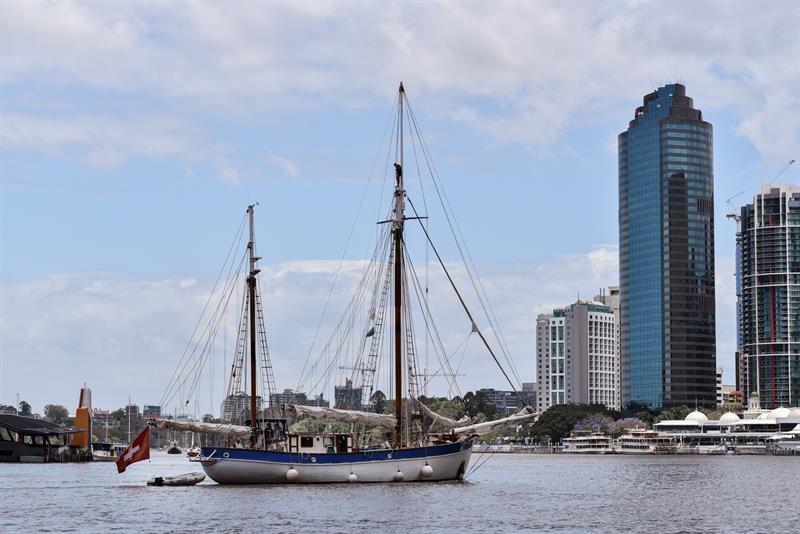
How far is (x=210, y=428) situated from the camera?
434 feet

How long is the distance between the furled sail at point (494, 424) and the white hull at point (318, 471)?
8.65 m

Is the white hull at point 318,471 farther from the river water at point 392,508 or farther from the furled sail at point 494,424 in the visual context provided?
the furled sail at point 494,424

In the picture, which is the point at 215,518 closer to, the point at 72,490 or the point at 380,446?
the point at 380,446

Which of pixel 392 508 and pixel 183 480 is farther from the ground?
pixel 392 508

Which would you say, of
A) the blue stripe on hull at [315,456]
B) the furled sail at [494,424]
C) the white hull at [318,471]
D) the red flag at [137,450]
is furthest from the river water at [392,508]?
the furled sail at [494,424]

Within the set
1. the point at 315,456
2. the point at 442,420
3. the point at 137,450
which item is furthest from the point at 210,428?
the point at 442,420

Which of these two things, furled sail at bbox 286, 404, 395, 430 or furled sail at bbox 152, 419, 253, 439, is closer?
furled sail at bbox 286, 404, 395, 430

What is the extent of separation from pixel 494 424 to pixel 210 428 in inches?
1105

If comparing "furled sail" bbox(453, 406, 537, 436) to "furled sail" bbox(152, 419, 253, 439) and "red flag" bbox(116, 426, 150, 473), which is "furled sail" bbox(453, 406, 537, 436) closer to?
"furled sail" bbox(152, 419, 253, 439)

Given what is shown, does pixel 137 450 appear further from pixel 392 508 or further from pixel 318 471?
pixel 392 508

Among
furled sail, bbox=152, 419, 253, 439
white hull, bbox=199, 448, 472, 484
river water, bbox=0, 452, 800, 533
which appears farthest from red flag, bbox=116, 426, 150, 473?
white hull, bbox=199, 448, 472, 484

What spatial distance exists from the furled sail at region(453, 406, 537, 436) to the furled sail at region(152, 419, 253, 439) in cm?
2042

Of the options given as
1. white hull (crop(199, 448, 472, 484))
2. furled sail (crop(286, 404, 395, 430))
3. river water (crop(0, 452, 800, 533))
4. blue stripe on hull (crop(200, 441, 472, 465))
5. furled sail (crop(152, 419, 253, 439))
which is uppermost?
furled sail (crop(286, 404, 395, 430))

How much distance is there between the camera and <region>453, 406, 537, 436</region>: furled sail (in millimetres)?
131625
